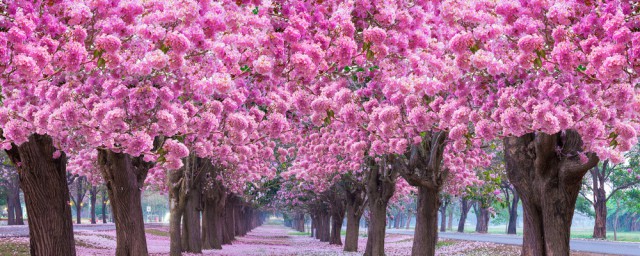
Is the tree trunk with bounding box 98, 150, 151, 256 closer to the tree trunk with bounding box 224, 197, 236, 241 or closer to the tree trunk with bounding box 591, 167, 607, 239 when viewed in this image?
the tree trunk with bounding box 224, 197, 236, 241

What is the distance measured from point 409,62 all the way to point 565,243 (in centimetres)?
531

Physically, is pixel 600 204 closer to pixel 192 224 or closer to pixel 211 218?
pixel 211 218

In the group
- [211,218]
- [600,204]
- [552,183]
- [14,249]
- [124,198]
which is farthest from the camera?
[600,204]

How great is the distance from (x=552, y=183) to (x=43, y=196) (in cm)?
954

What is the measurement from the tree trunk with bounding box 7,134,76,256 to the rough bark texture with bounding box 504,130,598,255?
8989 millimetres

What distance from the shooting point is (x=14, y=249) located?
22.8 metres

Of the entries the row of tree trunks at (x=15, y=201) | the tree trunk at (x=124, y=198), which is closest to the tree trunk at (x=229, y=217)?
the row of tree trunks at (x=15, y=201)

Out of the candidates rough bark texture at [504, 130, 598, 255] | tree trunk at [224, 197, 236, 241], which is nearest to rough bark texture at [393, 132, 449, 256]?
rough bark texture at [504, 130, 598, 255]

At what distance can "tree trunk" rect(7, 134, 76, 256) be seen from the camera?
1081 centimetres

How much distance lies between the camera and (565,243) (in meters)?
11.6

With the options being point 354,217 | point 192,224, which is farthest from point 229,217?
point 192,224

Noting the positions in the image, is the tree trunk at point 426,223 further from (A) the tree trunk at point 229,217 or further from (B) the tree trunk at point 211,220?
(A) the tree trunk at point 229,217

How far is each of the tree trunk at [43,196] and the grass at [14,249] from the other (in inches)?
477

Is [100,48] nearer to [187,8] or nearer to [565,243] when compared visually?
[187,8]
